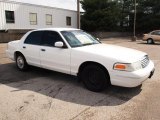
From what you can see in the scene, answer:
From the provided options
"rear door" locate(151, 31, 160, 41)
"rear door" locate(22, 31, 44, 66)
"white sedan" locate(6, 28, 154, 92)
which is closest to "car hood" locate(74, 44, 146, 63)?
"white sedan" locate(6, 28, 154, 92)

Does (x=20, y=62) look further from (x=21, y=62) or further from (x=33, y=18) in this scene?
(x=33, y=18)

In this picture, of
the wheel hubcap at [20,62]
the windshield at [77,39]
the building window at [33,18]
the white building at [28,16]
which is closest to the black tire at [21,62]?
the wheel hubcap at [20,62]

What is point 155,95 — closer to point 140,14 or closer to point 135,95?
point 135,95

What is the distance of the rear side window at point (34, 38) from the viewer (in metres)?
6.98

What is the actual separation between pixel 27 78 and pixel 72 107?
8.99 ft

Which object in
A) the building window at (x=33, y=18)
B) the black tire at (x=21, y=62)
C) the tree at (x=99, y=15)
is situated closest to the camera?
the black tire at (x=21, y=62)

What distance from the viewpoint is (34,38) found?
7160mm

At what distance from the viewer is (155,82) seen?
257 inches

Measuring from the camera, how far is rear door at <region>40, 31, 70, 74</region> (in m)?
6.03

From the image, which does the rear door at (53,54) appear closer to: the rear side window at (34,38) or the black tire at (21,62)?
the rear side window at (34,38)

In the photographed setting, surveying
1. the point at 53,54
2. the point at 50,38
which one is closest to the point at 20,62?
the point at 50,38

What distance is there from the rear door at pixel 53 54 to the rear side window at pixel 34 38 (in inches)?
8.5

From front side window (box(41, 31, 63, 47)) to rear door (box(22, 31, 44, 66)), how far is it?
0.21 meters

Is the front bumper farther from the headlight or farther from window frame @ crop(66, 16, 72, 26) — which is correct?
window frame @ crop(66, 16, 72, 26)
